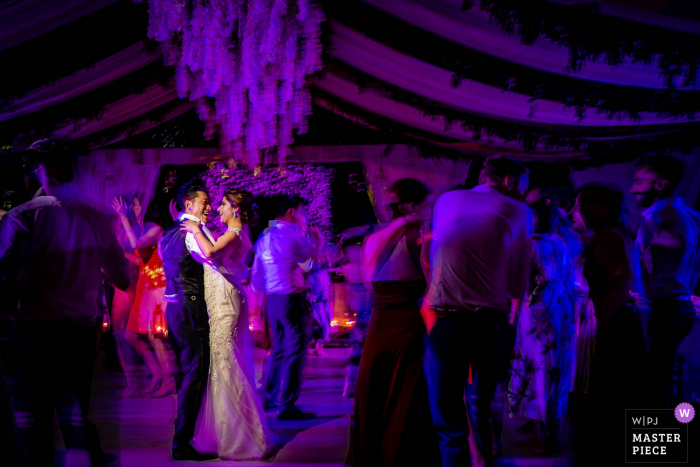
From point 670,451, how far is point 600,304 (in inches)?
34.8

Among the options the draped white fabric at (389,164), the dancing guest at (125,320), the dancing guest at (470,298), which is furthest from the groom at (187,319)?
the draped white fabric at (389,164)

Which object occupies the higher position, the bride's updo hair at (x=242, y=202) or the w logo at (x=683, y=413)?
the bride's updo hair at (x=242, y=202)

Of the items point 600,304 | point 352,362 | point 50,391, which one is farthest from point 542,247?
point 50,391

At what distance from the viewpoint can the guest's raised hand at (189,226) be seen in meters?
2.75

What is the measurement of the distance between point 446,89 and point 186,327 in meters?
2.84

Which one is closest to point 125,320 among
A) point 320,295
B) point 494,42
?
point 320,295

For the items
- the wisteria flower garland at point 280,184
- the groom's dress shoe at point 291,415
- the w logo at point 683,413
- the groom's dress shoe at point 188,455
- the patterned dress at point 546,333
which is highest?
the wisteria flower garland at point 280,184

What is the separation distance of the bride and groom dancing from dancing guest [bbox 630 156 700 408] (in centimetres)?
213

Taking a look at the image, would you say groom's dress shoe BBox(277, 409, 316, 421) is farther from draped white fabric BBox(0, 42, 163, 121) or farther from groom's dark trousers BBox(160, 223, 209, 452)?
draped white fabric BBox(0, 42, 163, 121)

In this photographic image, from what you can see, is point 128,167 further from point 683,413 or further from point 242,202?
point 683,413

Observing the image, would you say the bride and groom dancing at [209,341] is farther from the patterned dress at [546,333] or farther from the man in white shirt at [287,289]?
the patterned dress at [546,333]

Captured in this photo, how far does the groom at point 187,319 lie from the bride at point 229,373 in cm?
5

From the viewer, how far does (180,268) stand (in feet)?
9.37

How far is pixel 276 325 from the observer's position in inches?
150
